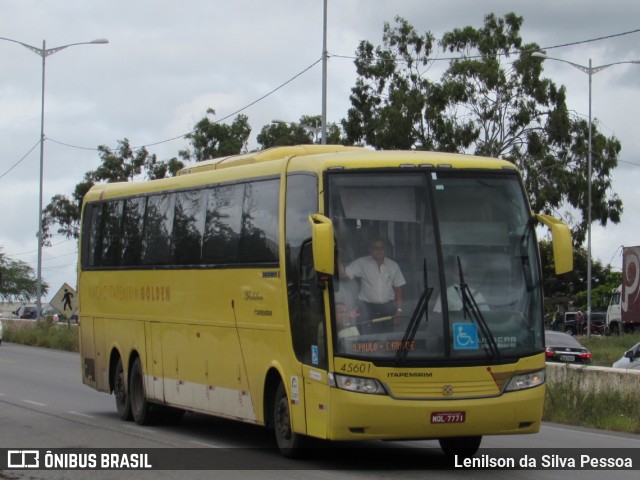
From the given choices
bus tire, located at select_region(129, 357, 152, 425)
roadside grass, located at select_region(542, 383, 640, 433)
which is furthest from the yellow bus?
roadside grass, located at select_region(542, 383, 640, 433)

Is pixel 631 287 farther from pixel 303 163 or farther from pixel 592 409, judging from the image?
pixel 303 163

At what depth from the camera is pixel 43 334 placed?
4988 cm

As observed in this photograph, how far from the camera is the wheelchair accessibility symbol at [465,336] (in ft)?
40.6

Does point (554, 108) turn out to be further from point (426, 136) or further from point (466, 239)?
point (466, 239)

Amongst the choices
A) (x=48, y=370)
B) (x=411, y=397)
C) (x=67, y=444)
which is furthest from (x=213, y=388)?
(x=48, y=370)

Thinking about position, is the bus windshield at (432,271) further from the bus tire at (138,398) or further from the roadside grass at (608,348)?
the roadside grass at (608,348)

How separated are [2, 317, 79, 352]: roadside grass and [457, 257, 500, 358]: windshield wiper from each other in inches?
1316

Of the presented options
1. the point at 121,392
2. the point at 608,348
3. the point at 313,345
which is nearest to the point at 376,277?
the point at 313,345

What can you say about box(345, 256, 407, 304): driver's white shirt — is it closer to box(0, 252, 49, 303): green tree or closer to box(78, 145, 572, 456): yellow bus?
box(78, 145, 572, 456): yellow bus

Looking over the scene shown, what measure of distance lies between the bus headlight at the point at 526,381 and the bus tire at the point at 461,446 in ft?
4.17

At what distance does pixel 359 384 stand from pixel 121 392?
7.86 m

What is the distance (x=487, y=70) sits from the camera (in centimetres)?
5522

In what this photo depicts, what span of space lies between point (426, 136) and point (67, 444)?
138 ft

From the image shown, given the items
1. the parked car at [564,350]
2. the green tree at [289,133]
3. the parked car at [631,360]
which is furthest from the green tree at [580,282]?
the parked car at [631,360]
